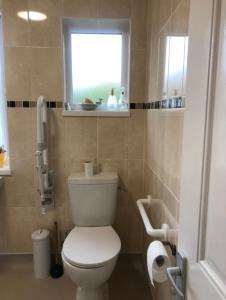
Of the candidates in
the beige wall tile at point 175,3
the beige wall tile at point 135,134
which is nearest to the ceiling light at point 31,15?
the beige wall tile at point 135,134

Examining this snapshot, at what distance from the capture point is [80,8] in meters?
1.96

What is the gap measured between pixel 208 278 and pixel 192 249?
0.30ft

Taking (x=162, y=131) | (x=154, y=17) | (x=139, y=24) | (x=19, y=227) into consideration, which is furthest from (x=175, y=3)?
(x=19, y=227)

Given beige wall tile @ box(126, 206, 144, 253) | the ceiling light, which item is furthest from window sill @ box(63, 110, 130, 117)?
beige wall tile @ box(126, 206, 144, 253)

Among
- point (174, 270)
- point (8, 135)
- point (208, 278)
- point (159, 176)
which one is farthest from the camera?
point (8, 135)

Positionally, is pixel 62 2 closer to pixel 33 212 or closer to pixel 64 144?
pixel 64 144

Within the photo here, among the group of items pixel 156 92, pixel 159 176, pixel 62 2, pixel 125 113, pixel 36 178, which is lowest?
pixel 36 178

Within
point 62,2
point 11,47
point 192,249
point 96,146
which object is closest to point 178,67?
point 192,249

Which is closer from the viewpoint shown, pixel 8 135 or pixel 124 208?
pixel 8 135

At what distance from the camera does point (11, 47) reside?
77.5 inches

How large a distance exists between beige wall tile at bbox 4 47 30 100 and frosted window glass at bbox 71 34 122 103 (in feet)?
1.28

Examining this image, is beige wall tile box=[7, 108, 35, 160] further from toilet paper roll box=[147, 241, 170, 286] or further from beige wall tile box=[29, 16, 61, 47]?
toilet paper roll box=[147, 241, 170, 286]

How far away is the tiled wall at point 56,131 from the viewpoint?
1.96 m

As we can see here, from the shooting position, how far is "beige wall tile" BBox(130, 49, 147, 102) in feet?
6.64
